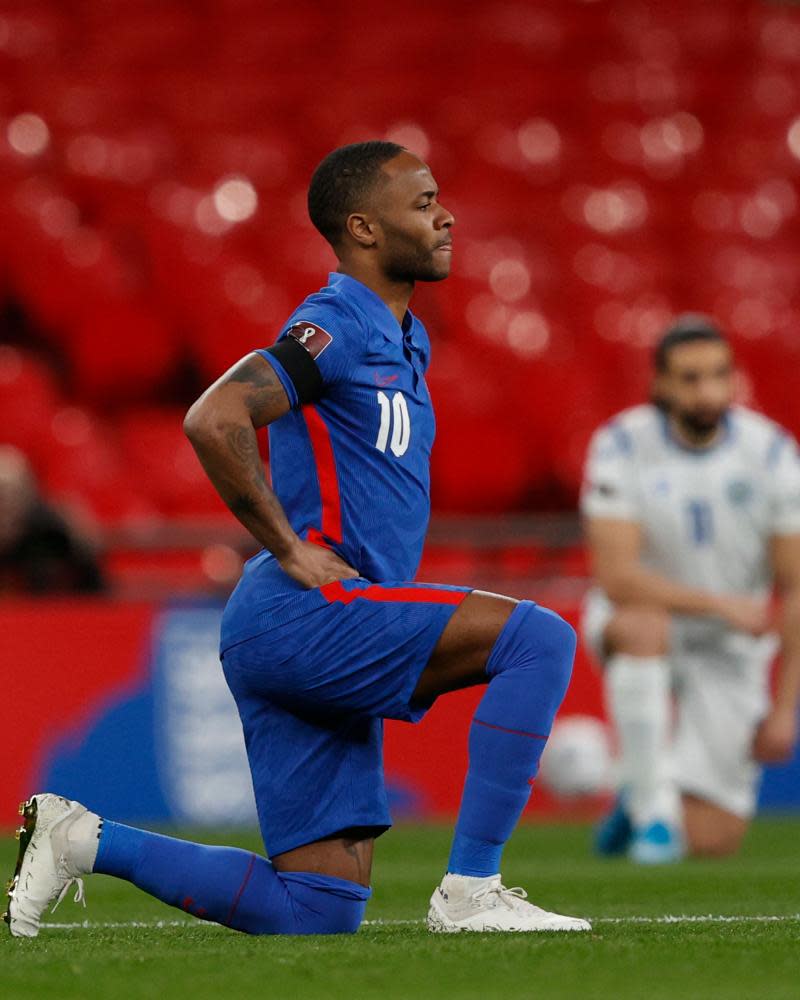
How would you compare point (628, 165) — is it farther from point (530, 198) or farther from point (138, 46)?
point (138, 46)

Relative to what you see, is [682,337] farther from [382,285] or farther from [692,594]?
[382,285]

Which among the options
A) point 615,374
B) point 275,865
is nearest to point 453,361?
point 615,374

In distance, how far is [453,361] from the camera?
10617 mm

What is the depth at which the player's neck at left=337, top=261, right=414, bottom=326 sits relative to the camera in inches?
146

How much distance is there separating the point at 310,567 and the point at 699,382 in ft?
9.94

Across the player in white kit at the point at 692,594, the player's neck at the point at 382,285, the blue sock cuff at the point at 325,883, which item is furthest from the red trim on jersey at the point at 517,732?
the player in white kit at the point at 692,594

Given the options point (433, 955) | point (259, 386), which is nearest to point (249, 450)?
point (259, 386)

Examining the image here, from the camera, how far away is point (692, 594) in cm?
631

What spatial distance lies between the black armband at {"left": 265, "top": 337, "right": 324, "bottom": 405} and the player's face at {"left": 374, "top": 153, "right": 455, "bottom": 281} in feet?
1.09

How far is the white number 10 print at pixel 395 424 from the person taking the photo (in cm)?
358

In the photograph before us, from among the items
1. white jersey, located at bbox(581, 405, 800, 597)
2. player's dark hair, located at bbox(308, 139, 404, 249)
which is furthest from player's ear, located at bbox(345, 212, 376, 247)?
white jersey, located at bbox(581, 405, 800, 597)

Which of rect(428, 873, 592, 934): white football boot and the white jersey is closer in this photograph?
rect(428, 873, 592, 934): white football boot

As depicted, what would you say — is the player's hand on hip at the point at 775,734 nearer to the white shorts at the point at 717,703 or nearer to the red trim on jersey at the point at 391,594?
the white shorts at the point at 717,703

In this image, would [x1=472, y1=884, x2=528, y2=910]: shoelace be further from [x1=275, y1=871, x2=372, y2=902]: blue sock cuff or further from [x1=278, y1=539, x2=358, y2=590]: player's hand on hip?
[x1=278, y1=539, x2=358, y2=590]: player's hand on hip
